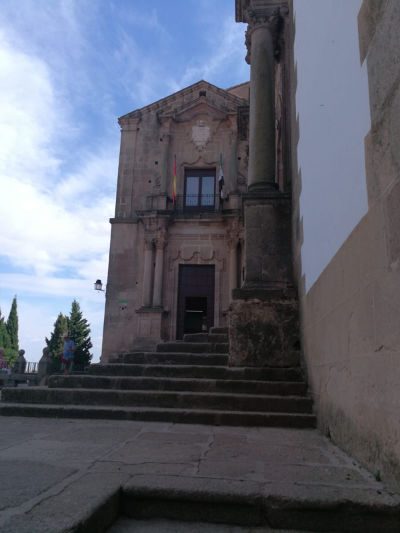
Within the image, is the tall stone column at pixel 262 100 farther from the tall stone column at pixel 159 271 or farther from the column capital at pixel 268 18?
the tall stone column at pixel 159 271

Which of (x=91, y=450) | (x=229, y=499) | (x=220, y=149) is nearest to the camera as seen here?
(x=229, y=499)

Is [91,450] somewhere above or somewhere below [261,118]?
below

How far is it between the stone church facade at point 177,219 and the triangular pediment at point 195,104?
0.04 m

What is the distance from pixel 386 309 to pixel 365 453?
87cm

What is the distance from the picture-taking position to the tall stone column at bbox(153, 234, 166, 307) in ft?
48.0

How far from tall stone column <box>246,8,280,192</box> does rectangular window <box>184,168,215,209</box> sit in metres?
9.16

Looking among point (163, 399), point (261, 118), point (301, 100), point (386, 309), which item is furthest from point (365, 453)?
point (261, 118)

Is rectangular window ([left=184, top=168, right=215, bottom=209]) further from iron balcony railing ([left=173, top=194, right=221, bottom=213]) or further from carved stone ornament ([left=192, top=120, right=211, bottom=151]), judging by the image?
carved stone ornament ([left=192, top=120, right=211, bottom=151])

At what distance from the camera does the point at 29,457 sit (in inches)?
96.5

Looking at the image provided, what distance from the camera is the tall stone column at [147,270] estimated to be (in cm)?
1466

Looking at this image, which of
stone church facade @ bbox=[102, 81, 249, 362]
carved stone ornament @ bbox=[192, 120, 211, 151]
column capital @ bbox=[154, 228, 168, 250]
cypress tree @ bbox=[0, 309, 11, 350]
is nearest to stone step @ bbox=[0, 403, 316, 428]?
stone church facade @ bbox=[102, 81, 249, 362]

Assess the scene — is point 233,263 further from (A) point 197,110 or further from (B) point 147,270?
(A) point 197,110

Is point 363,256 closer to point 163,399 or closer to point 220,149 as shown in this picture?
point 163,399

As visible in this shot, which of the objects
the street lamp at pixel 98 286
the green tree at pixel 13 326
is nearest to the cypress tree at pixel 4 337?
the green tree at pixel 13 326
